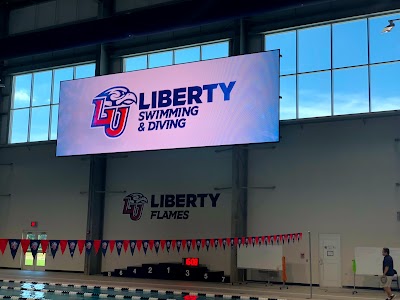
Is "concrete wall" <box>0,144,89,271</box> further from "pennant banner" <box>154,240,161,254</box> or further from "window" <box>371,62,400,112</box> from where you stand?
"window" <box>371,62,400,112</box>

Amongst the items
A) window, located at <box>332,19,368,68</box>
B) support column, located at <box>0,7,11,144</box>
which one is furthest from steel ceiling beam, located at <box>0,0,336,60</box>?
support column, located at <box>0,7,11,144</box>

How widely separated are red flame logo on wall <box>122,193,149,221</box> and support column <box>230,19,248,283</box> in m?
5.01

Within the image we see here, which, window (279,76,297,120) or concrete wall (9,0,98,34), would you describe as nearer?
window (279,76,297,120)

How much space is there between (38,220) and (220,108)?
12685 mm

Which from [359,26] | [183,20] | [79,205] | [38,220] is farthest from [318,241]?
[38,220]

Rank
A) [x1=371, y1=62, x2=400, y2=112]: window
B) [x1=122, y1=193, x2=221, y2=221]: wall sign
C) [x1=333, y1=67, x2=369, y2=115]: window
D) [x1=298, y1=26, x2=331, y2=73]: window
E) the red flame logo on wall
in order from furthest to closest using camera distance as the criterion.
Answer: the red flame logo on wall
[x1=122, y1=193, x2=221, y2=221]: wall sign
[x1=298, y1=26, x2=331, y2=73]: window
[x1=333, y1=67, x2=369, y2=115]: window
[x1=371, y1=62, x2=400, y2=112]: window

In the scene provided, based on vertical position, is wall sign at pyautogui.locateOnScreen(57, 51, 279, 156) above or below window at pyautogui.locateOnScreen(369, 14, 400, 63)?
below

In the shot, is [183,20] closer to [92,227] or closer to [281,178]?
[281,178]

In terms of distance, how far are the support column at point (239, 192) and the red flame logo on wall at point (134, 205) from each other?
5.01 meters

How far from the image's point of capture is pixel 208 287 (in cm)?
2028

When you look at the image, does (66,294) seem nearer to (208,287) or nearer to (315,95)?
(208,287)

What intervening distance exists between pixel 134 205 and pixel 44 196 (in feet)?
19.0

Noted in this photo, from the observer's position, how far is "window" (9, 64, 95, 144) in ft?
91.8

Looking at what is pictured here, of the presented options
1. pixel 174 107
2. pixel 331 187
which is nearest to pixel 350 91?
pixel 331 187
